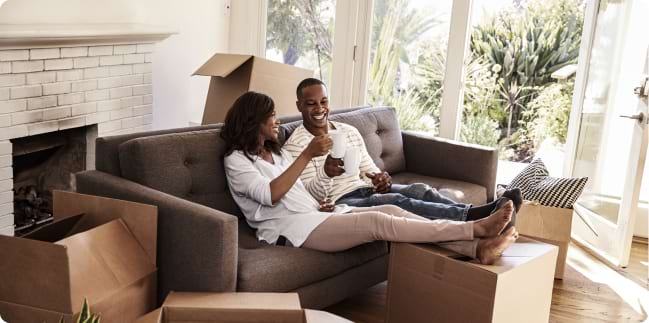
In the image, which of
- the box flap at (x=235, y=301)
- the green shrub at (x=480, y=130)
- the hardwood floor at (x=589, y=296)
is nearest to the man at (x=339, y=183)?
the hardwood floor at (x=589, y=296)

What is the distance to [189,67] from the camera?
4703mm

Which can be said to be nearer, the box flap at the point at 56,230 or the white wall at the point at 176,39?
the box flap at the point at 56,230

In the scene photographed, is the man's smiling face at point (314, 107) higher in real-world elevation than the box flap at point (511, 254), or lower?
higher

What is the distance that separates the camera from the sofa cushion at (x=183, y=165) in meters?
2.74

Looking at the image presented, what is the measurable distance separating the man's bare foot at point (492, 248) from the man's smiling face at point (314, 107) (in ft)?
3.23

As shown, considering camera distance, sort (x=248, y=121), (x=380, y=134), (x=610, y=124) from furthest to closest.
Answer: (x=610, y=124) → (x=380, y=134) → (x=248, y=121)

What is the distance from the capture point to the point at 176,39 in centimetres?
457

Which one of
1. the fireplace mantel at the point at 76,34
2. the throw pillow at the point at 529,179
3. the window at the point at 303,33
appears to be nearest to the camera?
the fireplace mantel at the point at 76,34

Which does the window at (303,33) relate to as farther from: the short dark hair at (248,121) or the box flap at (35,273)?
the box flap at (35,273)

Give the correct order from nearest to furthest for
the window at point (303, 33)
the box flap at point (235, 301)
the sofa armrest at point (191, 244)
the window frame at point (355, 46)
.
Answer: the box flap at point (235, 301) < the sofa armrest at point (191, 244) < the window frame at point (355, 46) < the window at point (303, 33)

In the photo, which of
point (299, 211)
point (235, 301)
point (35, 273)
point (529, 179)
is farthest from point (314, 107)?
point (35, 273)

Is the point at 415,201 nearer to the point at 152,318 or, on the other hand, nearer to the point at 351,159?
the point at 351,159

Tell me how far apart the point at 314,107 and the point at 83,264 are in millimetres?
1322

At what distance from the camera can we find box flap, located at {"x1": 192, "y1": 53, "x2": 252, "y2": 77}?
3816mm
